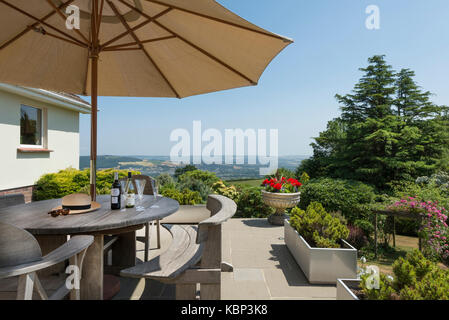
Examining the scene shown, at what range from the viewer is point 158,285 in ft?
8.04

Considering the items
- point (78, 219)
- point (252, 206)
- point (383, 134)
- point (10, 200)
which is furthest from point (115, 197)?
point (383, 134)

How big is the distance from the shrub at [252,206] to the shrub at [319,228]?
2.54 m

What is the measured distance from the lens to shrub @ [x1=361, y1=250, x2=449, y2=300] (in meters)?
1.42

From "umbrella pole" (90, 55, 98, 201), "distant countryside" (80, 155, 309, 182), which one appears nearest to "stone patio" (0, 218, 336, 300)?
"umbrella pole" (90, 55, 98, 201)

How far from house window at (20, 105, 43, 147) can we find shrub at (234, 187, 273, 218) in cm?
562

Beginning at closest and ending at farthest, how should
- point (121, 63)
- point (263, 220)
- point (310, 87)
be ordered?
point (121, 63)
point (263, 220)
point (310, 87)

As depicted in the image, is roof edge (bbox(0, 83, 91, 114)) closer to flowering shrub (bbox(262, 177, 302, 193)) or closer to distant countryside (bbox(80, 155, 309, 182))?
distant countryside (bbox(80, 155, 309, 182))

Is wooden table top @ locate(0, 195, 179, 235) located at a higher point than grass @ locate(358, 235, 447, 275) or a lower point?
higher

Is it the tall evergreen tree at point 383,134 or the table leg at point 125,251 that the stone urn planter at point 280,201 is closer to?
the table leg at point 125,251

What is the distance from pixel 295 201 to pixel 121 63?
384 centimetres

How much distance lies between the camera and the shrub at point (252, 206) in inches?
231

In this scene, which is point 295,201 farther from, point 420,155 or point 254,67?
point 420,155

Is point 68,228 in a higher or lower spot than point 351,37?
lower
